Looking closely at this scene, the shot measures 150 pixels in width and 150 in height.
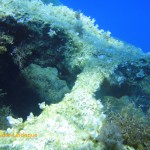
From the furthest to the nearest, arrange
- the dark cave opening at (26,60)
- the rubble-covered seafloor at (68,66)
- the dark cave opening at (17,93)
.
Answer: the dark cave opening at (17,93)
the dark cave opening at (26,60)
the rubble-covered seafloor at (68,66)

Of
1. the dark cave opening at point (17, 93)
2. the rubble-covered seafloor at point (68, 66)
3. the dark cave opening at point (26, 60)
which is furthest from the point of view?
the dark cave opening at point (17, 93)

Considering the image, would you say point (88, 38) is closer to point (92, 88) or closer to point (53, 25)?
point (53, 25)

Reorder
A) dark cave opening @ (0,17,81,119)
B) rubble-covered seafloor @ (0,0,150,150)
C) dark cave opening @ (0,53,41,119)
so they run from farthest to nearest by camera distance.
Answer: dark cave opening @ (0,53,41,119) < dark cave opening @ (0,17,81,119) < rubble-covered seafloor @ (0,0,150,150)

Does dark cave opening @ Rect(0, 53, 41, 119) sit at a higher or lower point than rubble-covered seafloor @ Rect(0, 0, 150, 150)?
lower

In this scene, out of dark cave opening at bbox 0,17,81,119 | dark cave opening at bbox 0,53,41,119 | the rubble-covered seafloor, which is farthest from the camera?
dark cave opening at bbox 0,53,41,119

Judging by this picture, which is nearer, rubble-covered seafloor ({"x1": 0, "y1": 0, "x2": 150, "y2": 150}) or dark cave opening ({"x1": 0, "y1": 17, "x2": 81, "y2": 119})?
rubble-covered seafloor ({"x1": 0, "y1": 0, "x2": 150, "y2": 150})

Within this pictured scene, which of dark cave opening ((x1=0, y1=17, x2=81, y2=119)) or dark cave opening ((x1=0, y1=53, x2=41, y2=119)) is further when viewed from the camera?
dark cave opening ((x1=0, y1=53, x2=41, y2=119))

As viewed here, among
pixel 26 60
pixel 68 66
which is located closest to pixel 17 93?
pixel 26 60

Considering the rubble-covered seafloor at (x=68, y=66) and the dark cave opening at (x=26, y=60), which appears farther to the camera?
the dark cave opening at (x=26, y=60)

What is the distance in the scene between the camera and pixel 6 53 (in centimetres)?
670

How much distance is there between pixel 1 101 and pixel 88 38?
3.21 m

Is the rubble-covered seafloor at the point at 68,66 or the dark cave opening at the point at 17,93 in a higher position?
the rubble-covered seafloor at the point at 68,66

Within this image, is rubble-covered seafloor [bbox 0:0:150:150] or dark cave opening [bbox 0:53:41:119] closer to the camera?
rubble-covered seafloor [bbox 0:0:150:150]

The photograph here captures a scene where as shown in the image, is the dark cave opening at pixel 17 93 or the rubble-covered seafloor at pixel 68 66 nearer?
the rubble-covered seafloor at pixel 68 66
